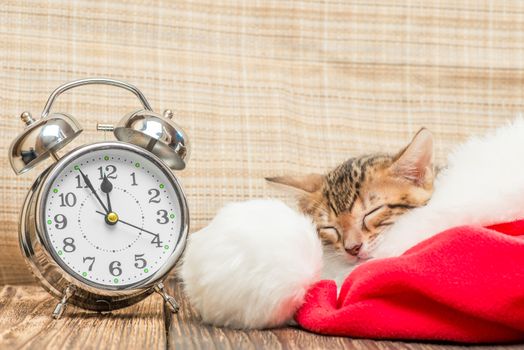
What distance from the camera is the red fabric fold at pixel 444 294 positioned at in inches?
36.6

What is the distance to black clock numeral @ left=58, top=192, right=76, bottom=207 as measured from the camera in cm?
111

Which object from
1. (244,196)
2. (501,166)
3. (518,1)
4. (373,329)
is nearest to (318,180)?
(244,196)

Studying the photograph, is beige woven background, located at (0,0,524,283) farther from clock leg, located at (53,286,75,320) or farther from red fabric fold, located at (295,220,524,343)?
red fabric fold, located at (295,220,524,343)

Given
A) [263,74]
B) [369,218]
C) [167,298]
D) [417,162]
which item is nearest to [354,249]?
[369,218]

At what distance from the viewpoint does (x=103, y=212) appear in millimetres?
1121

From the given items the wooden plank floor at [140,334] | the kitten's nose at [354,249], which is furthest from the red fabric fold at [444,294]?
the kitten's nose at [354,249]

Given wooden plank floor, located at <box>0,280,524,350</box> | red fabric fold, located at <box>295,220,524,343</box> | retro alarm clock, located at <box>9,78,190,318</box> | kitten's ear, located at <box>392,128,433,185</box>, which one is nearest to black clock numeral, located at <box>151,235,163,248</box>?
retro alarm clock, located at <box>9,78,190,318</box>

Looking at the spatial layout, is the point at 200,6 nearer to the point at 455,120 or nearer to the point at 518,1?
the point at 455,120

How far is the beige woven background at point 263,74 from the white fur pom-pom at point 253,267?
612 millimetres

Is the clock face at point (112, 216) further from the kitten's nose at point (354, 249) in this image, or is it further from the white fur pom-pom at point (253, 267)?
the kitten's nose at point (354, 249)

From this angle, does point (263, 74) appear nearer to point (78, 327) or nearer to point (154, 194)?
point (154, 194)

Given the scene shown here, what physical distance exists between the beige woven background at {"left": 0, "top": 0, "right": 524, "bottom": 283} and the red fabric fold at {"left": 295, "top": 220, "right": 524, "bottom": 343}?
76 centimetres

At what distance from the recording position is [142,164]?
1.16 metres

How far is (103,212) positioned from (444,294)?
1.67ft
